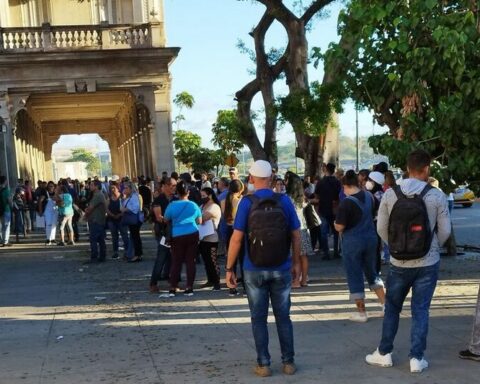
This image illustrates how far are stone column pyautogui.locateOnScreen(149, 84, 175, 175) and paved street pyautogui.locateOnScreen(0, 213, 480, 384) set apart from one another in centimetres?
1150

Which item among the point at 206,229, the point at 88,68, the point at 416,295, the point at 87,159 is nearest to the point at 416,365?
the point at 416,295

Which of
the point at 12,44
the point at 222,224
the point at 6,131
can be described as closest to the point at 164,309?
the point at 222,224

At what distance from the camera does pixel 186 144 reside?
57625 millimetres

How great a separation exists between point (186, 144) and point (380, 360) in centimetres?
5267

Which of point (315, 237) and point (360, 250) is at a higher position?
point (360, 250)

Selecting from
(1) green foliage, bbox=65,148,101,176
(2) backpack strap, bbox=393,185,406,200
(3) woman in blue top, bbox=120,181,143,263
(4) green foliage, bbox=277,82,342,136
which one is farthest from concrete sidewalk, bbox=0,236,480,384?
(1) green foliage, bbox=65,148,101,176

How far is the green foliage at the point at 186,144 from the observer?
55703mm

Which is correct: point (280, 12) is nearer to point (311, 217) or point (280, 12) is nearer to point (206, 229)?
point (311, 217)

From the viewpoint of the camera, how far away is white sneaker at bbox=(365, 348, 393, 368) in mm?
5562

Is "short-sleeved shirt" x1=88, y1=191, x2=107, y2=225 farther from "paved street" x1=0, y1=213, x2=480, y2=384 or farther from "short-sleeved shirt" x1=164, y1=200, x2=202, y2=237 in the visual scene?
"short-sleeved shirt" x1=164, y1=200, x2=202, y2=237

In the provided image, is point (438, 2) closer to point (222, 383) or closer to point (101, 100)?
point (222, 383)

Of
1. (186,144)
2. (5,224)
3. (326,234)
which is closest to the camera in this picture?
(326,234)

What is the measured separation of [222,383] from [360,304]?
8.02 ft

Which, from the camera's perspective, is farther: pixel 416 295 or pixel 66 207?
pixel 66 207
